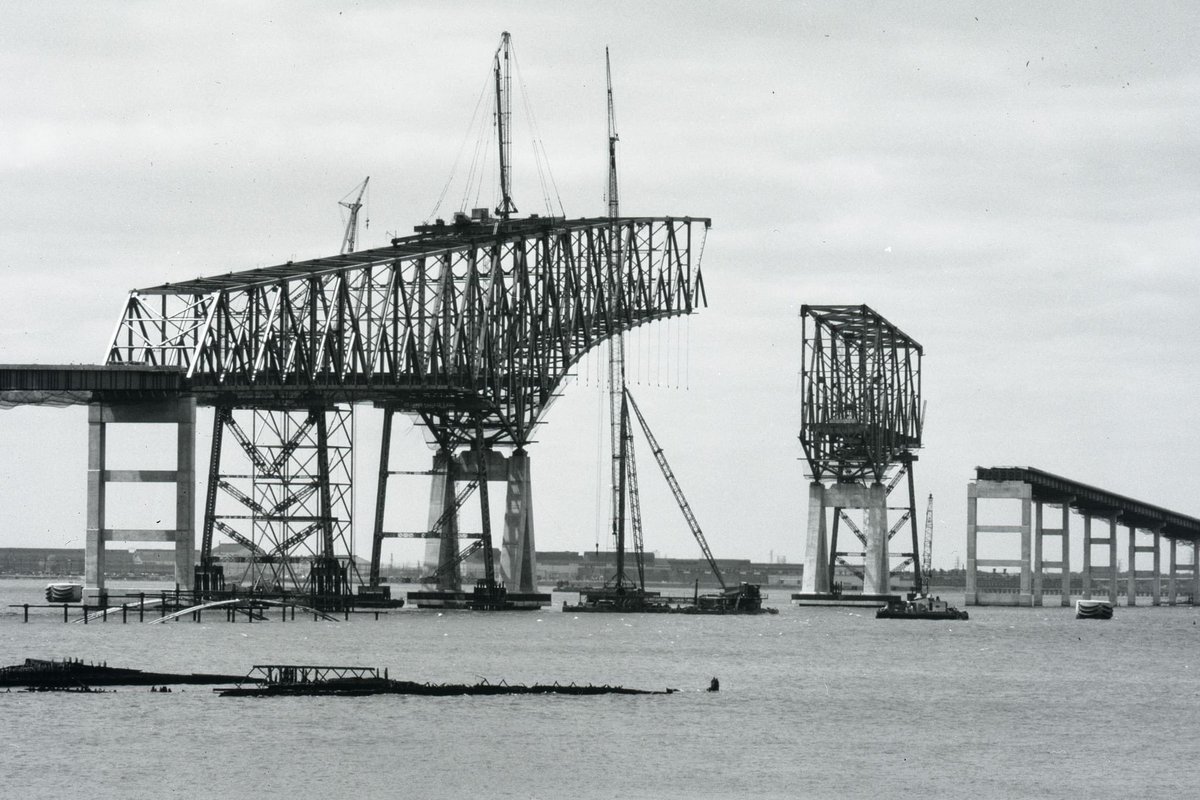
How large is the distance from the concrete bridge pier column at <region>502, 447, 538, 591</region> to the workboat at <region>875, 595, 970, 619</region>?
36.0 m

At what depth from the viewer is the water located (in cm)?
6619

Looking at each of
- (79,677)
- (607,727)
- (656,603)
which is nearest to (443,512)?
(656,603)

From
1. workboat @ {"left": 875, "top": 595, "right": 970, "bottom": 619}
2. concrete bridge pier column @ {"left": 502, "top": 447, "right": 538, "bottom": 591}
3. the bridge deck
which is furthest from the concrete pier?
workboat @ {"left": 875, "top": 595, "right": 970, "bottom": 619}

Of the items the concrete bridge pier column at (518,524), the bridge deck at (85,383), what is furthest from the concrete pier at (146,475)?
the concrete bridge pier column at (518,524)

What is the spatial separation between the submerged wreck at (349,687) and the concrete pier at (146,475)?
46.4 meters

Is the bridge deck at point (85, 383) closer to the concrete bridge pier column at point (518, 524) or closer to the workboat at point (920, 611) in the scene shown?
the concrete bridge pier column at point (518, 524)

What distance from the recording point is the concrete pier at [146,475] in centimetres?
13388

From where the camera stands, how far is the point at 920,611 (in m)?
185

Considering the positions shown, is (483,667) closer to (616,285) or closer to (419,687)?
(419,687)

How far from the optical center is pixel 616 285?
170m

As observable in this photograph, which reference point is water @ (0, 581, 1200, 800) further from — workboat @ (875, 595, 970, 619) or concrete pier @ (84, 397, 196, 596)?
workboat @ (875, 595, 970, 619)

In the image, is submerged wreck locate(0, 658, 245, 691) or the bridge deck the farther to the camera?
the bridge deck

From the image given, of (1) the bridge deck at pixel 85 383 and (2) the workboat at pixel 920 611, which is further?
(2) the workboat at pixel 920 611

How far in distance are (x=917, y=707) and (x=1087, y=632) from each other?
8019 cm
